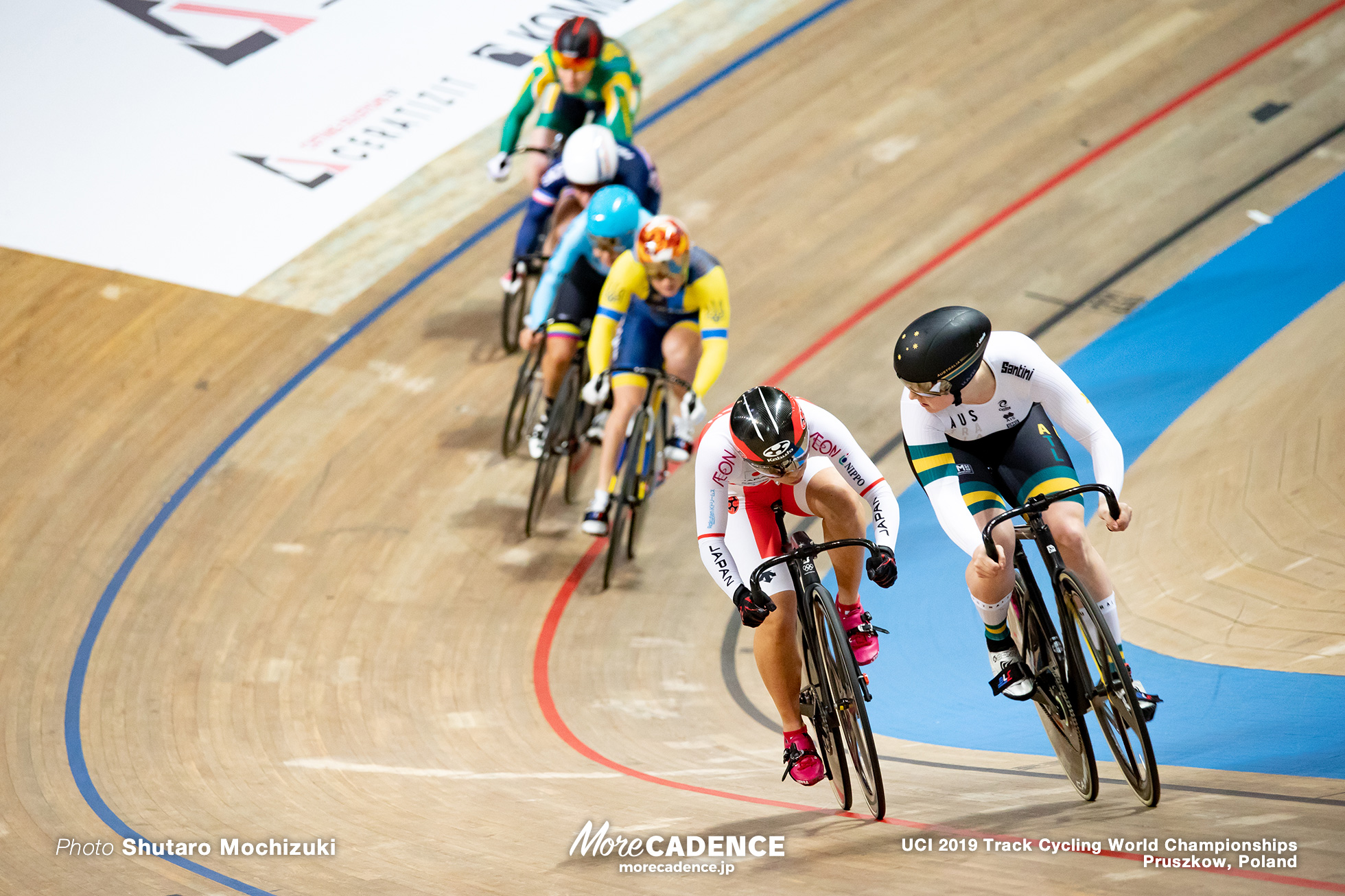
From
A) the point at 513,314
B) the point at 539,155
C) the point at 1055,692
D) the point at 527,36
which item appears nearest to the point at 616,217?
the point at 539,155

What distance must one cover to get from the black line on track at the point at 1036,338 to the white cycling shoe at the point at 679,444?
0.58m

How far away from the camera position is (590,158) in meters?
5.66

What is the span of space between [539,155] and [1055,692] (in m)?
4.20

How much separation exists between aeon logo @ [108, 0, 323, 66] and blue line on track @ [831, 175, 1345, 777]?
5.23 meters

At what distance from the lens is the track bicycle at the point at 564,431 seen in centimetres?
542

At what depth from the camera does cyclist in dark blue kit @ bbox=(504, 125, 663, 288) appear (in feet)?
18.6

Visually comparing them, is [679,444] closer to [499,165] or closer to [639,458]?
[639,458]

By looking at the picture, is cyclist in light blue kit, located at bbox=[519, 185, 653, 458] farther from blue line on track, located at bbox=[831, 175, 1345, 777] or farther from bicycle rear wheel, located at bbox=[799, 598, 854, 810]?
bicycle rear wheel, located at bbox=[799, 598, 854, 810]

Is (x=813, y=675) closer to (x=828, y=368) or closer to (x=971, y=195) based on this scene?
(x=828, y=368)

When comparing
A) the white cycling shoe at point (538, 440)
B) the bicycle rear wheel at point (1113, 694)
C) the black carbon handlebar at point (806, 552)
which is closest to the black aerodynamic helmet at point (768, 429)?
the black carbon handlebar at point (806, 552)

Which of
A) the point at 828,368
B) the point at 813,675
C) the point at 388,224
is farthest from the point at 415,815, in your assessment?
the point at 388,224

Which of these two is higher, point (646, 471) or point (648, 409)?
Result: point (648, 409)

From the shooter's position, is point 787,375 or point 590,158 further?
point 787,375

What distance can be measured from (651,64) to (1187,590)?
228 inches
